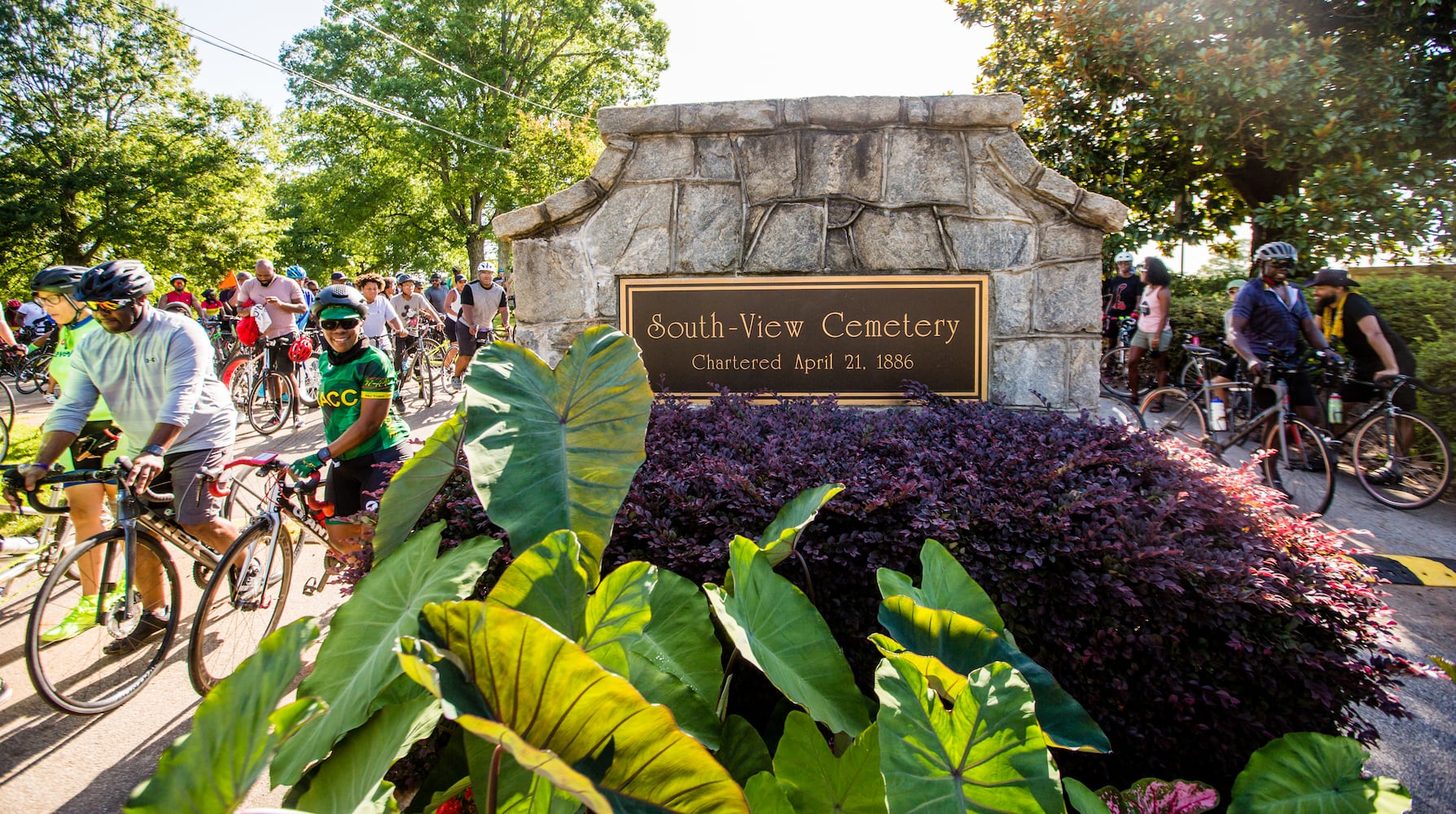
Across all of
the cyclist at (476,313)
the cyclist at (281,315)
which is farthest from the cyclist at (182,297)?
the cyclist at (476,313)

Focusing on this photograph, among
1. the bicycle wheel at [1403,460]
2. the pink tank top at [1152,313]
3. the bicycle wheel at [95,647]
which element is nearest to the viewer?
the bicycle wheel at [95,647]

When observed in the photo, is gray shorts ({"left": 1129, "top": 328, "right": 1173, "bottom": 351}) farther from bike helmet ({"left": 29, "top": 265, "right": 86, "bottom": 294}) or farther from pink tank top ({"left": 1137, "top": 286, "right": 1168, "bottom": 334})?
bike helmet ({"left": 29, "top": 265, "right": 86, "bottom": 294})

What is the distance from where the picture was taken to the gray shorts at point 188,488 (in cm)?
368

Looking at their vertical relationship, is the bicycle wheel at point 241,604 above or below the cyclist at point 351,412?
below

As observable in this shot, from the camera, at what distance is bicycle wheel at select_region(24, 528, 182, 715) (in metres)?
3.14

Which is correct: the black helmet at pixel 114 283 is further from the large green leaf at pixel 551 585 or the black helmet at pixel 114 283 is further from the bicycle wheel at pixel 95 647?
the large green leaf at pixel 551 585

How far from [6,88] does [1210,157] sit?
30.5 m

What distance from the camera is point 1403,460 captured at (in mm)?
5844

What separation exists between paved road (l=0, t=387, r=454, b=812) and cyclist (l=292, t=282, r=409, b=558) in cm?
65

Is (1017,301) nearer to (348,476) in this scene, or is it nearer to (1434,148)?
(348,476)

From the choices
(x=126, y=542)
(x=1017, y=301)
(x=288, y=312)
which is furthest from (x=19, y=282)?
(x=1017, y=301)

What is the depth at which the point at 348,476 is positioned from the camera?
12.6 feet

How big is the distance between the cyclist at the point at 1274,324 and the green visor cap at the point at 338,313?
6.22m

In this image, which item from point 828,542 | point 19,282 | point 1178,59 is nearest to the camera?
point 828,542
